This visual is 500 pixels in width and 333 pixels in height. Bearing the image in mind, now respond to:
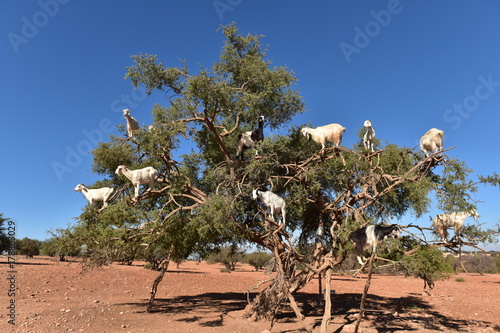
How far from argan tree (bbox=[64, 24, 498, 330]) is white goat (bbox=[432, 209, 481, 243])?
32 centimetres

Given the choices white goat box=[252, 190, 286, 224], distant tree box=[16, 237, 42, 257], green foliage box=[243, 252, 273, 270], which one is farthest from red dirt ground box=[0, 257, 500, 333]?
distant tree box=[16, 237, 42, 257]

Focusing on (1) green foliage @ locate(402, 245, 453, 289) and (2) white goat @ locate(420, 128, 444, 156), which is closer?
(1) green foliage @ locate(402, 245, 453, 289)

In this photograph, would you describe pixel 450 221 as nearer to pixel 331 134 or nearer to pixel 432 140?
pixel 432 140

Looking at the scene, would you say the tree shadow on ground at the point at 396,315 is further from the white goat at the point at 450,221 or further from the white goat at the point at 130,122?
the white goat at the point at 130,122

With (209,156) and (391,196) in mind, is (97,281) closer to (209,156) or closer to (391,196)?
(209,156)

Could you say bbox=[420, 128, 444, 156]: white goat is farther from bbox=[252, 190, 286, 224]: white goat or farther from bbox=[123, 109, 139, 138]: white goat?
bbox=[123, 109, 139, 138]: white goat

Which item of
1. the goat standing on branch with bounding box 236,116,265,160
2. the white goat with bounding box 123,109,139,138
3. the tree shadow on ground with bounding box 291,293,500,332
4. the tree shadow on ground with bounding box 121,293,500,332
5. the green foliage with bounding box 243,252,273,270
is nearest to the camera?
the white goat with bounding box 123,109,139,138

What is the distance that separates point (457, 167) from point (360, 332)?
5.98m

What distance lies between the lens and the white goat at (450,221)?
31.2 ft

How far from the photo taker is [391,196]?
41.7 feet

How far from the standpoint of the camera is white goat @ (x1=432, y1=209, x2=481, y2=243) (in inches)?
375

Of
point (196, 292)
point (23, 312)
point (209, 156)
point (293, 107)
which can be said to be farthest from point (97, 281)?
point (293, 107)

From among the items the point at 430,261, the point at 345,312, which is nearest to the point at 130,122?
the point at 430,261

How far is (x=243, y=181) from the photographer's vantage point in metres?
10.9
